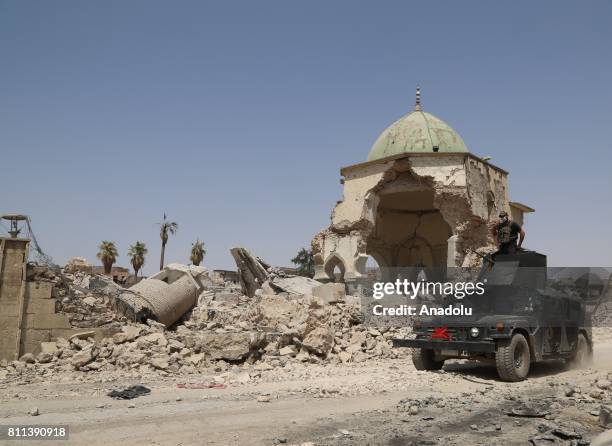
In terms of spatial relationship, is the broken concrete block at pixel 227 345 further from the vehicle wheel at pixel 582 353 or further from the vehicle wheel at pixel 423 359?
the vehicle wheel at pixel 582 353

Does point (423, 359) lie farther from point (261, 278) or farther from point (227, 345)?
point (261, 278)

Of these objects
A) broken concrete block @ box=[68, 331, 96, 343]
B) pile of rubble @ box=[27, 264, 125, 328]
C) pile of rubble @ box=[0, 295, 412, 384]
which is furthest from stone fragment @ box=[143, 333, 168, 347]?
pile of rubble @ box=[27, 264, 125, 328]

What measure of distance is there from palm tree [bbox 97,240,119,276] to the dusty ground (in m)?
33.7

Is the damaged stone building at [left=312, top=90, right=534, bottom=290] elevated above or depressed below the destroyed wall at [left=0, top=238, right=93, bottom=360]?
above

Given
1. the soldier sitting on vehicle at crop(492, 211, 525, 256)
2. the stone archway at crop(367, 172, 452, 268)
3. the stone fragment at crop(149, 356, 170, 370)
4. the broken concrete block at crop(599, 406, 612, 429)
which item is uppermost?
the stone archway at crop(367, 172, 452, 268)

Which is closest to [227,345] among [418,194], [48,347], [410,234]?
[48,347]

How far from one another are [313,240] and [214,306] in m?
5.83

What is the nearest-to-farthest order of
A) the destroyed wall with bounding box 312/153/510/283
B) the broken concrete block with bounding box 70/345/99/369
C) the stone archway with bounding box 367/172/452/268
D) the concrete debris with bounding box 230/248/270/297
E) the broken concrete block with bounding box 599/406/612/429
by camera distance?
the broken concrete block with bounding box 599/406/612/429 → the broken concrete block with bounding box 70/345/99/369 → the destroyed wall with bounding box 312/153/510/283 → the concrete debris with bounding box 230/248/270/297 → the stone archway with bounding box 367/172/452/268

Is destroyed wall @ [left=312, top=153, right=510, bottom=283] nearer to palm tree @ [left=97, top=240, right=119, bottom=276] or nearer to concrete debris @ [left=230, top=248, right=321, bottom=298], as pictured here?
concrete debris @ [left=230, top=248, right=321, bottom=298]

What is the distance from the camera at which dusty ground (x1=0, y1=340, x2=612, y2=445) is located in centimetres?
489

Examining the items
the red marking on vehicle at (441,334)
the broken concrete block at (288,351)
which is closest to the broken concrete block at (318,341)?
the broken concrete block at (288,351)

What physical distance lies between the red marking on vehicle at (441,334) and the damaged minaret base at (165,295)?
685 centimetres

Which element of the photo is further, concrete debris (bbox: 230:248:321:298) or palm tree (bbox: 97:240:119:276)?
palm tree (bbox: 97:240:119:276)

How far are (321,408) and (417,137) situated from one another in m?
17.8
